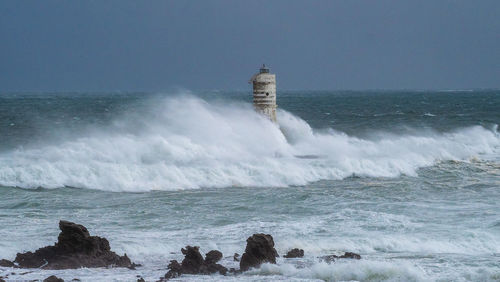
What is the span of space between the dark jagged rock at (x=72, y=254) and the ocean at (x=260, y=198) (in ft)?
1.12

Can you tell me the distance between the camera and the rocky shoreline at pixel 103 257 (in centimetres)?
1138

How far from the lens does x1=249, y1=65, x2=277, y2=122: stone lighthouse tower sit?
24.0 meters

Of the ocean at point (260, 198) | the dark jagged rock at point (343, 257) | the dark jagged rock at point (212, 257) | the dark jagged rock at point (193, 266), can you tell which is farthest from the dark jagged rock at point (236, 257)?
the dark jagged rock at point (343, 257)

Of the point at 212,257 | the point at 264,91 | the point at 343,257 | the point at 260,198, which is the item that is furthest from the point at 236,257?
the point at 264,91

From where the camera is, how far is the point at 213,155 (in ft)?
81.4

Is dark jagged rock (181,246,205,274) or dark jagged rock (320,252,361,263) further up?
dark jagged rock (181,246,205,274)

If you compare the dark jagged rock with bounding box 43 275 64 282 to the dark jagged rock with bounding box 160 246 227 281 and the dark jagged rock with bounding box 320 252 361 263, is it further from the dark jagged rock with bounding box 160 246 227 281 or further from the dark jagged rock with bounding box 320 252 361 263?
the dark jagged rock with bounding box 320 252 361 263

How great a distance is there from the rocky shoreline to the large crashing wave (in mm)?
7961

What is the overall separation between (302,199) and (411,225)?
3.75m

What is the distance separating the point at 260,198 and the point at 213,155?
709 cm

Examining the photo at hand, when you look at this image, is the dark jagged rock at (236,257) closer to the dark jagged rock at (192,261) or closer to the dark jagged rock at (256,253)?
the dark jagged rock at (256,253)

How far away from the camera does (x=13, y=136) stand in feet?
135

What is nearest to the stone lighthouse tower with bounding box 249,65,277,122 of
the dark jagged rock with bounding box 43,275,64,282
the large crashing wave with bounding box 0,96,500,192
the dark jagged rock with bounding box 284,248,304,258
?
the large crashing wave with bounding box 0,96,500,192

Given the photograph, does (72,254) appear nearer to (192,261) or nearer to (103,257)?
(103,257)
